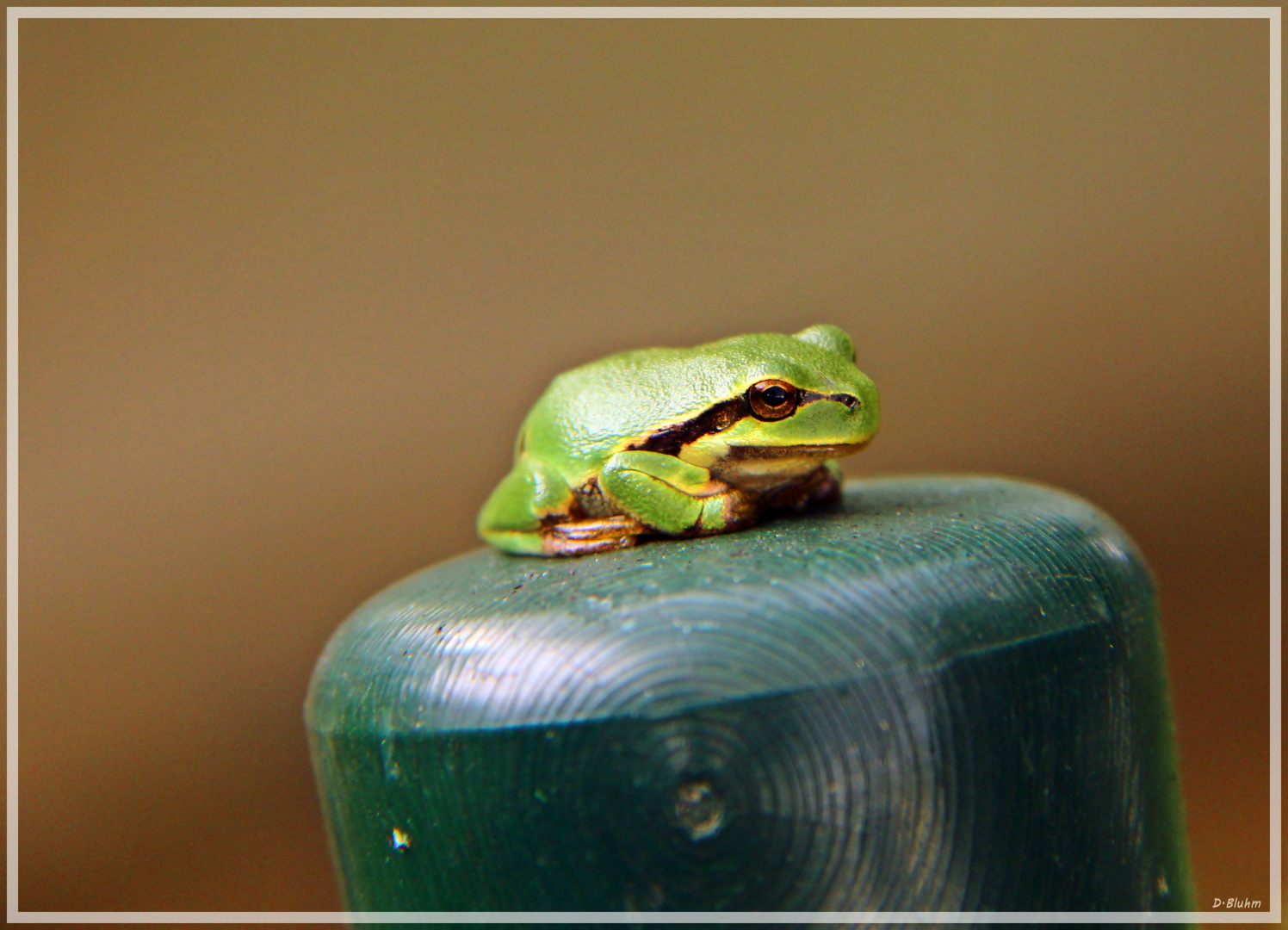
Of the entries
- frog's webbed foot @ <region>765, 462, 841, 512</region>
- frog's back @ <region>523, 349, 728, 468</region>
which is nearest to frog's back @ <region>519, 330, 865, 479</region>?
frog's back @ <region>523, 349, 728, 468</region>

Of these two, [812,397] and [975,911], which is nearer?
[975,911]

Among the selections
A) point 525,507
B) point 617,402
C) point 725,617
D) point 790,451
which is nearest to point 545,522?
point 525,507

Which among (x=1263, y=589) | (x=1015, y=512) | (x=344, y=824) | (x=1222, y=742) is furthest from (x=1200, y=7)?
(x=344, y=824)

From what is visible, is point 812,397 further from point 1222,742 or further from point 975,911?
point 1222,742

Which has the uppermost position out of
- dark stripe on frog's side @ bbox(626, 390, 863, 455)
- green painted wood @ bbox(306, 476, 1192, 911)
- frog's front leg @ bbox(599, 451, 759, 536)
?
dark stripe on frog's side @ bbox(626, 390, 863, 455)

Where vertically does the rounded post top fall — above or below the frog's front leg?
below

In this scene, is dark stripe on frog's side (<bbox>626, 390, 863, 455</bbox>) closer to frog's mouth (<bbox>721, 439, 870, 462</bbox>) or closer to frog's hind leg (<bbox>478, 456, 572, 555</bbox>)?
frog's mouth (<bbox>721, 439, 870, 462</bbox>)

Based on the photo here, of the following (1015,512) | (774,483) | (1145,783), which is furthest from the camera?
(774,483)

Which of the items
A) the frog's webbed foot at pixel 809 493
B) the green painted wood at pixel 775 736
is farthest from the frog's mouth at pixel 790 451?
the green painted wood at pixel 775 736

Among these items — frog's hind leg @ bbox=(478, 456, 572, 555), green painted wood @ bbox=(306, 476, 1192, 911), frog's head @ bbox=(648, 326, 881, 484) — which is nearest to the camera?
green painted wood @ bbox=(306, 476, 1192, 911)
